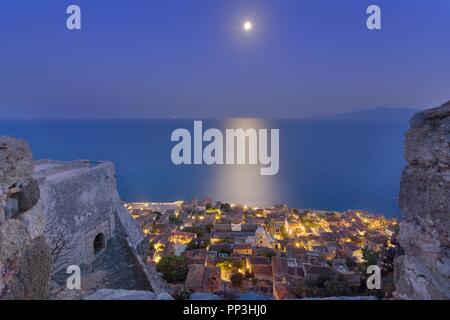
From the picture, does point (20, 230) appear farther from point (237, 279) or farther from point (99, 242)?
point (237, 279)

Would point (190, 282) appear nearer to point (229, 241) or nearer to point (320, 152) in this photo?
point (229, 241)

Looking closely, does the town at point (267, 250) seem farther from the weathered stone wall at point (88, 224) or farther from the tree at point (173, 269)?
the weathered stone wall at point (88, 224)

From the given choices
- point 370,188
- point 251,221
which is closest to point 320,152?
point 370,188

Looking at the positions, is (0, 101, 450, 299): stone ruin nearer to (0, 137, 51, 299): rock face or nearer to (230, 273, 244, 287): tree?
(0, 137, 51, 299): rock face

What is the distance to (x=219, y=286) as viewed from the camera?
14.2 metres

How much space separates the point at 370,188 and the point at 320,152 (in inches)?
1323

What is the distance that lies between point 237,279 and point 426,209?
45.4ft

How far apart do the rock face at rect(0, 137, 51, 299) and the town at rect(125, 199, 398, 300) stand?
1.66 meters

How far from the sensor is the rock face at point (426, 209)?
99.7 inches

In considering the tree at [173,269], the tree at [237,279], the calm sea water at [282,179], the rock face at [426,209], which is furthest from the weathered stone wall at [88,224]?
the calm sea water at [282,179]

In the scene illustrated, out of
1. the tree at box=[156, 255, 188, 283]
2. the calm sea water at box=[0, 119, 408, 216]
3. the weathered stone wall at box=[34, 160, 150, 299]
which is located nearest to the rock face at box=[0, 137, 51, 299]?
the weathered stone wall at box=[34, 160, 150, 299]

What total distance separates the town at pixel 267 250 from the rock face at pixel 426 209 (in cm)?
163

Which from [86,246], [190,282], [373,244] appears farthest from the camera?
[373,244]
